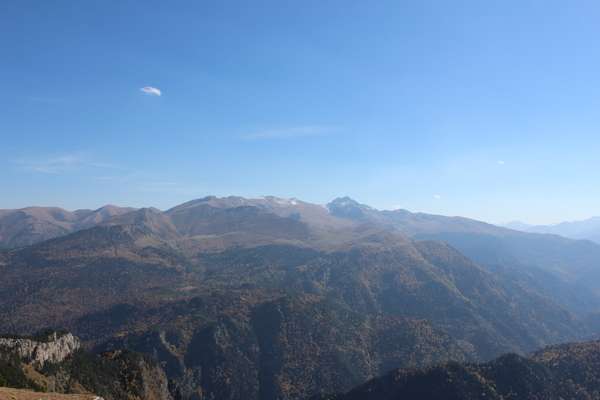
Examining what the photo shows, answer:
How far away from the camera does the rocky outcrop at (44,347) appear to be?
96.1 m

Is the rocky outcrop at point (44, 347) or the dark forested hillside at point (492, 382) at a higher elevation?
the rocky outcrop at point (44, 347)

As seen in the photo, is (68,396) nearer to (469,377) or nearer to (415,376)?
(415,376)

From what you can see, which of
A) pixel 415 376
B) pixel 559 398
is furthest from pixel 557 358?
pixel 415 376

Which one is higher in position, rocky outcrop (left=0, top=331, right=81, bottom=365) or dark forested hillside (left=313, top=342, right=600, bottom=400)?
rocky outcrop (left=0, top=331, right=81, bottom=365)

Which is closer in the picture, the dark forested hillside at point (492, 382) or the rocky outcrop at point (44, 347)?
the rocky outcrop at point (44, 347)

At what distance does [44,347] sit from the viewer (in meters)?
104

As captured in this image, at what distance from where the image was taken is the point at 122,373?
414 feet

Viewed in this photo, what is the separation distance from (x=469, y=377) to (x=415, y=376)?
22.1 metres

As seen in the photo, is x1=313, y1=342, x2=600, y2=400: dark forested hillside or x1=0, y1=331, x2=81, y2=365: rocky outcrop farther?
x1=313, y1=342, x2=600, y2=400: dark forested hillside

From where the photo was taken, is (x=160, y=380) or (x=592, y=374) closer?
(x=160, y=380)

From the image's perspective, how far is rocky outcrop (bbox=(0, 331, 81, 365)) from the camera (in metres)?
96.1

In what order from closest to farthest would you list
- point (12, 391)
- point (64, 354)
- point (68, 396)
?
point (12, 391), point (68, 396), point (64, 354)

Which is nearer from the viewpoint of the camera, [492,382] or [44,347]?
[44,347]

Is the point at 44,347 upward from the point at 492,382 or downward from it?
upward
